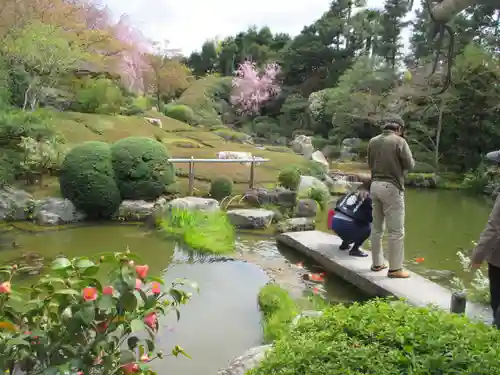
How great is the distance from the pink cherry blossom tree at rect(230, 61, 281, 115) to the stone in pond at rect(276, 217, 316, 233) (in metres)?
23.0

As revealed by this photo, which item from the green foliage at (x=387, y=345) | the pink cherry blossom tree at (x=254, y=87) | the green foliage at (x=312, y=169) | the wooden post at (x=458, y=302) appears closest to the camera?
the green foliage at (x=387, y=345)

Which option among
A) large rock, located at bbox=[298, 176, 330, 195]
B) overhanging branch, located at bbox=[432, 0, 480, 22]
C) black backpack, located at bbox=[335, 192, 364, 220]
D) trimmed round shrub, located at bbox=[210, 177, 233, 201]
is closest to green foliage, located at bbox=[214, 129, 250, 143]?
large rock, located at bbox=[298, 176, 330, 195]

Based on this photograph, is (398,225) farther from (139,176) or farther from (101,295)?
(139,176)

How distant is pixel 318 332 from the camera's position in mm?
1991

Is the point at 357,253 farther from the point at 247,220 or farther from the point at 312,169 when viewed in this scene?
the point at 312,169

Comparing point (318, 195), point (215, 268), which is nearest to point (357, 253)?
point (215, 268)

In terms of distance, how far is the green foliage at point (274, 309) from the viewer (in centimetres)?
372

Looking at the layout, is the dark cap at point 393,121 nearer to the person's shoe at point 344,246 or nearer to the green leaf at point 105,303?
the person's shoe at point 344,246

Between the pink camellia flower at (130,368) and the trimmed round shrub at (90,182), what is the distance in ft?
18.9

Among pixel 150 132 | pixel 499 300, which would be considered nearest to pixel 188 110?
pixel 150 132

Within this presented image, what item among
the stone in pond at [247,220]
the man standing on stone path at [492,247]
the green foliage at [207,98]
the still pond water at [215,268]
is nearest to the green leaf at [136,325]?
the still pond water at [215,268]

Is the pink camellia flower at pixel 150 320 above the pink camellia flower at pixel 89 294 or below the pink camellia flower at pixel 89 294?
below

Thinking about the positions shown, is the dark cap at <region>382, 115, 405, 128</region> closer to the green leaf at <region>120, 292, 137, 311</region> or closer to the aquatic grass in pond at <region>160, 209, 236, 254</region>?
the aquatic grass in pond at <region>160, 209, 236, 254</region>

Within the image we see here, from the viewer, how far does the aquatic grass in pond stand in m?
6.29
